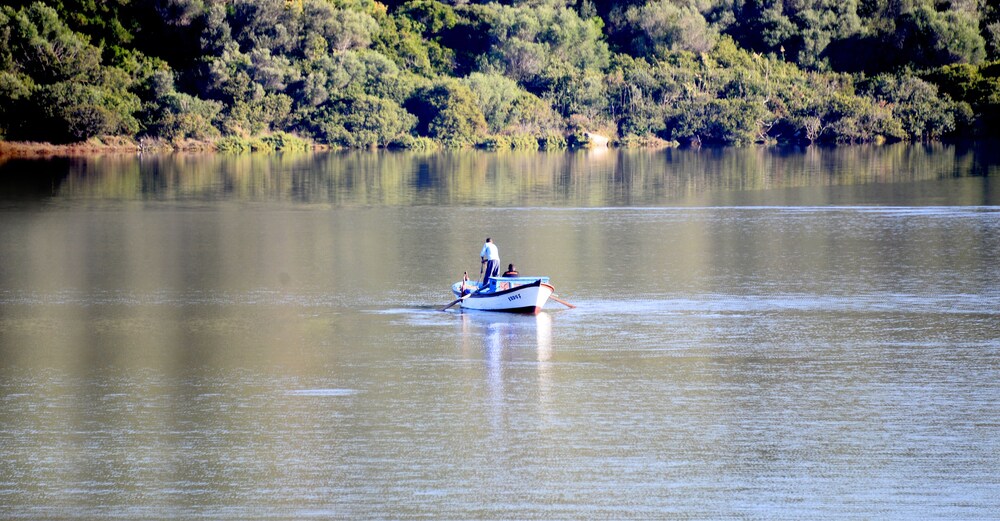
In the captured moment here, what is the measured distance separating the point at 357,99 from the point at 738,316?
84.2 meters

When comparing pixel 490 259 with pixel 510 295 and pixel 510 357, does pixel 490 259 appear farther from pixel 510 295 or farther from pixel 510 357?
pixel 510 357

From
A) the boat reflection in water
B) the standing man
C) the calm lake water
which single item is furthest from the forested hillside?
the boat reflection in water

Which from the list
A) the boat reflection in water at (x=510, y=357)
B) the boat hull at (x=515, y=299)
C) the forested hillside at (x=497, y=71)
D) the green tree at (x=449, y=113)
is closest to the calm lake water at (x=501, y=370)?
the boat reflection in water at (x=510, y=357)

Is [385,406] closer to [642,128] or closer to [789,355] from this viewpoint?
[789,355]

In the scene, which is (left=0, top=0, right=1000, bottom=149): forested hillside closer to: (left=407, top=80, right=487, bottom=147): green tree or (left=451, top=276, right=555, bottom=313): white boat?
(left=407, top=80, right=487, bottom=147): green tree

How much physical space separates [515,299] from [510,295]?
0.15 meters

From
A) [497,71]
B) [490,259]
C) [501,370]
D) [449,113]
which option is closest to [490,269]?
[490,259]

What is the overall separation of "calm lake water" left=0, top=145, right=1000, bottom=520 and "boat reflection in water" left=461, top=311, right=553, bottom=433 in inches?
3.7

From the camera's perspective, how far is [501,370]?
2619cm

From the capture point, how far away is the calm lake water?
19000 millimetres

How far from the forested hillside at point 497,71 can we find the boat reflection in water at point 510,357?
75.3m

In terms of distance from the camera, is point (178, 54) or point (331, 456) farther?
point (178, 54)

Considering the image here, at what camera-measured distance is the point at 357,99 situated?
371 feet

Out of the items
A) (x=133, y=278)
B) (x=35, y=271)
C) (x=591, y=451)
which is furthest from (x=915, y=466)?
(x=35, y=271)
